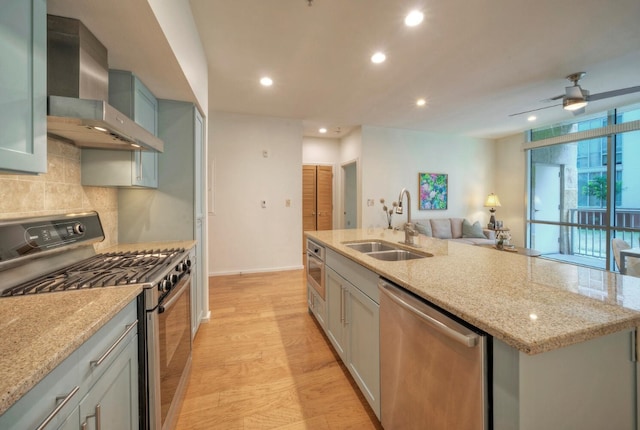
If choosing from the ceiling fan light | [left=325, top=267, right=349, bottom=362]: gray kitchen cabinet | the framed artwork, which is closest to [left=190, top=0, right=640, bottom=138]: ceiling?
the ceiling fan light

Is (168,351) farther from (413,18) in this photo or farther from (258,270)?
(258,270)

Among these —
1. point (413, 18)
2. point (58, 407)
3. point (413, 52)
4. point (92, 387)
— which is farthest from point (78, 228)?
point (413, 52)

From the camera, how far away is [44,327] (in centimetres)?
72

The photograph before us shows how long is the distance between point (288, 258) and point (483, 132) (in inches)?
193

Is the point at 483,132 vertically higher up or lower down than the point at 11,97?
higher up

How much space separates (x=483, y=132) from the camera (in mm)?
5434

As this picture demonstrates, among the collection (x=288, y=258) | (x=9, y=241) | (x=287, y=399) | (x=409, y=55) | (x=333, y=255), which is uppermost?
(x=409, y=55)

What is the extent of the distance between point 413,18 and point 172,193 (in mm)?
2468

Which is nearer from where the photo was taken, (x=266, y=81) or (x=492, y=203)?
(x=266, y=81)

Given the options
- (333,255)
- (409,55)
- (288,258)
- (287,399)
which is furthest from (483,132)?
(287,399)

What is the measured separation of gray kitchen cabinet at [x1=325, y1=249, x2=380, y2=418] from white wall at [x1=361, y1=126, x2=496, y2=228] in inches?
124

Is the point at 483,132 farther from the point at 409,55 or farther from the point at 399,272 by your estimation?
the point at 399,272

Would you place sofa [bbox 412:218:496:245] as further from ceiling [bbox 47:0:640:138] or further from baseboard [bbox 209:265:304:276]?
baseboard [bbox 209:265:304:276]

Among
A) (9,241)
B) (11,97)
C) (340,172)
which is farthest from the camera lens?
(340,172)
